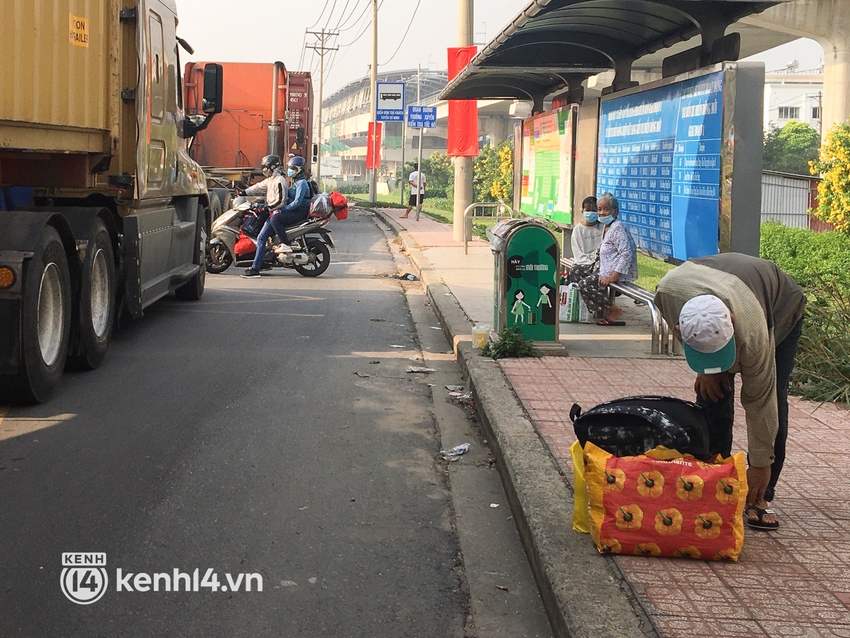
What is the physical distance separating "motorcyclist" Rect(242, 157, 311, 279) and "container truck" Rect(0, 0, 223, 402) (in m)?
4.52

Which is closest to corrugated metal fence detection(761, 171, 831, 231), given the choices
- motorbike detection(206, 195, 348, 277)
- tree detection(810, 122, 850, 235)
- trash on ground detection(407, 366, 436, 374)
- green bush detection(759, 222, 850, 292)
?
tree detection(810, 122, 850, 235)

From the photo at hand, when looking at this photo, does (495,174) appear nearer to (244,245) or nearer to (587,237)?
(244,245)

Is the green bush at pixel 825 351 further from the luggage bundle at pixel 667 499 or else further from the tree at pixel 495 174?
the tree at pixel 495 174

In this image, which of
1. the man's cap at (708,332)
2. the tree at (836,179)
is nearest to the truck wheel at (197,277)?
the man's cap at (708,332)

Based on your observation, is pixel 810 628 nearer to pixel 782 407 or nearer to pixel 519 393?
pixel 782 407

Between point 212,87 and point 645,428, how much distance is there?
889cm

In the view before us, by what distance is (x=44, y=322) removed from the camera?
25.5ft

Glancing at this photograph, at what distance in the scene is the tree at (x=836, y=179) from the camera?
19.0 m

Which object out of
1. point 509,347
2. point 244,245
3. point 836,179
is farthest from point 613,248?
point 836,179

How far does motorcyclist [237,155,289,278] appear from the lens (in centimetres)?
1600

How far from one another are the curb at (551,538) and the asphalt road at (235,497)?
14.6 inches

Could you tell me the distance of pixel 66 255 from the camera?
8.22 meters

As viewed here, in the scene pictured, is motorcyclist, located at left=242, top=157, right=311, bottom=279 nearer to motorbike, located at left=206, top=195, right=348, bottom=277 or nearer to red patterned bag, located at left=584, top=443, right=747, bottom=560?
motorbike, located at left=206, top=195, right=348, bottom=277

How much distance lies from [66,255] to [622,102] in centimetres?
586
